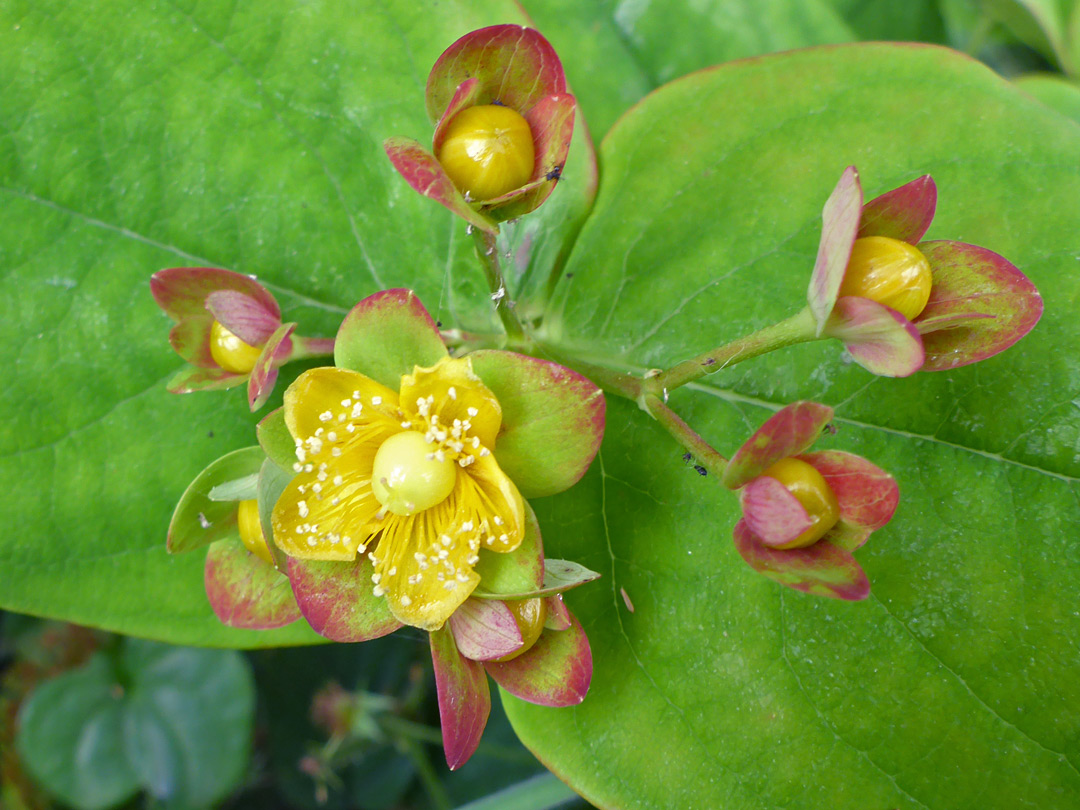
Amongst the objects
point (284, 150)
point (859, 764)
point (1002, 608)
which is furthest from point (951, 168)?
point (284, 150)

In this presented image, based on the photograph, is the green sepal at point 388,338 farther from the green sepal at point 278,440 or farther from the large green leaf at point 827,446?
the large green leaf at point 827,446

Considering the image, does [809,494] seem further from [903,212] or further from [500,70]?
[500,70]

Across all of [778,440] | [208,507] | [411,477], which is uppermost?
[778,440]

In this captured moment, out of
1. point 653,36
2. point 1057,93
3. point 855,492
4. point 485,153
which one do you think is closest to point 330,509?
point 485,153

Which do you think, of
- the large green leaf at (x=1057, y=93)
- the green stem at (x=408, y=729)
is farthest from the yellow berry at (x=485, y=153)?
the green stem at (x=408, y=729)

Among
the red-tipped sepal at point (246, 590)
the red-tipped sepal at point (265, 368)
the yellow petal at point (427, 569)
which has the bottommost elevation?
the red-tipped sepal at point (246, 590)

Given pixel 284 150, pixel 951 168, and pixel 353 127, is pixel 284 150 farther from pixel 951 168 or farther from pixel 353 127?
pixel 951 168
